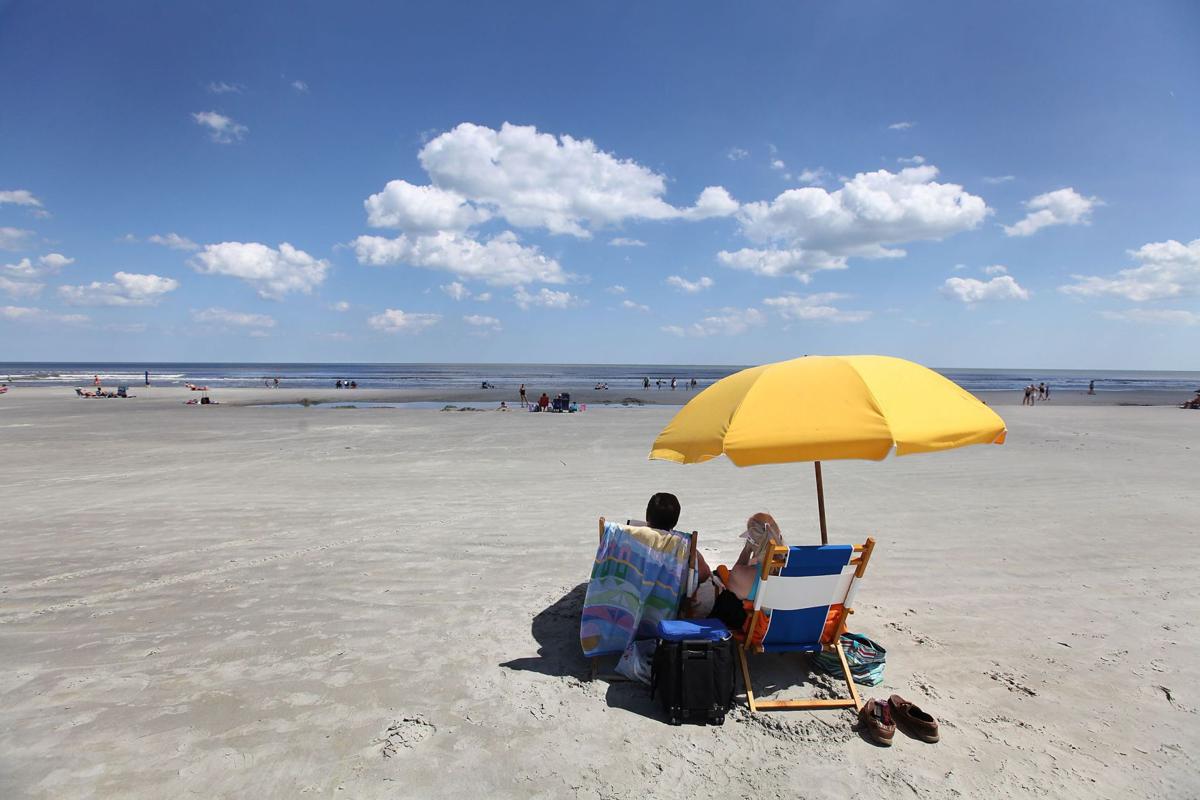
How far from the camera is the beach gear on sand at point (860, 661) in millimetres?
4320

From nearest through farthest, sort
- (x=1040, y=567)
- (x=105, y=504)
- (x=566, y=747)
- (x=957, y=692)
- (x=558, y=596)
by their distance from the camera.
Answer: (x=566, y=747) → (x=957, y=692) → (x=558, y=596) → (x=1040, y=567) → (x=105, y=504)

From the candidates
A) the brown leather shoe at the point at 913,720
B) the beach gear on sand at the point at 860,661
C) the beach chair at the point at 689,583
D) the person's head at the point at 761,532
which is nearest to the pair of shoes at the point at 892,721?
the brown leather shoe at the point at 913,720

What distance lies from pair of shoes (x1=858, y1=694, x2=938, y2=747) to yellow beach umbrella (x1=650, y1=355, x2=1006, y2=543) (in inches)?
63.2

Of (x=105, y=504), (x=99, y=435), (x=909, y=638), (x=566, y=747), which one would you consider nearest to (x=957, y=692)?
(x=909, y=638)

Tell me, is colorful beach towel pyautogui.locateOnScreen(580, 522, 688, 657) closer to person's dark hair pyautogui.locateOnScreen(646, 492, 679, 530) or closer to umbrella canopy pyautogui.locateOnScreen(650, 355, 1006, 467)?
person's dark hair pyautogui.locateOnScreen(646, 492, 679, 530)

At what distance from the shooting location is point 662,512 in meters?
4.63

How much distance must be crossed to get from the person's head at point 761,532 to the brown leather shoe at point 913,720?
119 cm

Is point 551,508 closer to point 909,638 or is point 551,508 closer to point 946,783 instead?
point 909,638

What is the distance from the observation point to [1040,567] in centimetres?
681

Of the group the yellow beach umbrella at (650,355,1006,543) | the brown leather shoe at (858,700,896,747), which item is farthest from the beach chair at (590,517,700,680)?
the brown leather shoe at (858,700,896,747)

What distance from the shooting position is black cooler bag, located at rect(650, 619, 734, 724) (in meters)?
3.91

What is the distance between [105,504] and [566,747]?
9435mm

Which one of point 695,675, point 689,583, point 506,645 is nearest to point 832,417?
point 689,583

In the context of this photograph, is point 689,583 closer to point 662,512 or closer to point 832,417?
point 662,512
